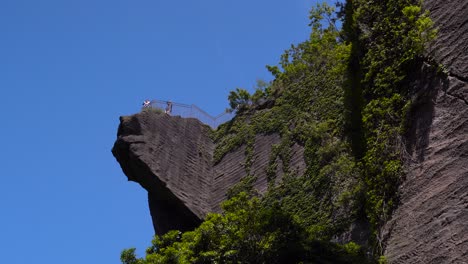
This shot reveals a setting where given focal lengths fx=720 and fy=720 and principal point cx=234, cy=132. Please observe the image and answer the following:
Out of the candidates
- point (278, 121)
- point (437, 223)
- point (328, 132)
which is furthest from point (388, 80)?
point (278, 121)

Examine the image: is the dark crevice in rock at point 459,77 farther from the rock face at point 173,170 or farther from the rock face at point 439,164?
the rock face at point 173,170

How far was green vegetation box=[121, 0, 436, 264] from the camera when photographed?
1038 cm

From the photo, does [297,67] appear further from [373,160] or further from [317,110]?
[373,160]

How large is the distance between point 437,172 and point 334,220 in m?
3.96

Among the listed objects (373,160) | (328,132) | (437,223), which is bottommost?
(437,223)

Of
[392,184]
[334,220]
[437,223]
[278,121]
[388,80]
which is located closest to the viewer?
[437,223]

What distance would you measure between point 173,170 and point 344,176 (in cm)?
554

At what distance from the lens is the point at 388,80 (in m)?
10.9

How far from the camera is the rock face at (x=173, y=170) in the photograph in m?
17.3

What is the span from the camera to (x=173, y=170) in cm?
1781

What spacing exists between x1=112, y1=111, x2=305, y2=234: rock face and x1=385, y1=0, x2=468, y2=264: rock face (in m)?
6.34

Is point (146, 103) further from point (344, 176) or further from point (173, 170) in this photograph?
point (344, 176)

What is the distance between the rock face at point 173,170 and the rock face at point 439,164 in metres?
6.34

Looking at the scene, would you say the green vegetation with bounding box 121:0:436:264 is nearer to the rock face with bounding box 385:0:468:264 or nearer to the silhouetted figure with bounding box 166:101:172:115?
the rock face with bounding box 385:0:468:264
